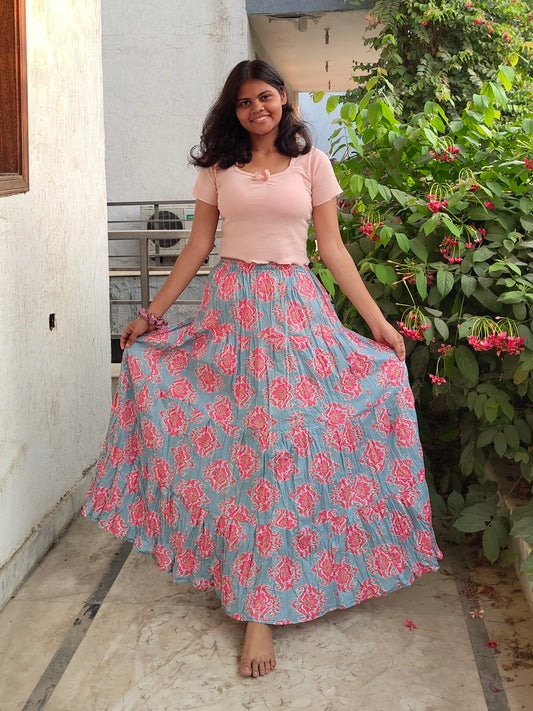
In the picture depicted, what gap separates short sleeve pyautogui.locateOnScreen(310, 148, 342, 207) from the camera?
7.44 feet

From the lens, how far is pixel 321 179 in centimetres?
227

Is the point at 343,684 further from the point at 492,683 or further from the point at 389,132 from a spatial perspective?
the point at 389,132

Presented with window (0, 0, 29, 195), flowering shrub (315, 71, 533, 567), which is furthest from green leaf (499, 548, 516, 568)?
window (0, 0, 29, 195)

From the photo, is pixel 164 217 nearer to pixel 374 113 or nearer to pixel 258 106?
pixel 374 113

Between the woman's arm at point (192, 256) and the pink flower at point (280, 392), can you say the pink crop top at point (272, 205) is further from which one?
the pink flower at point (280, 392)

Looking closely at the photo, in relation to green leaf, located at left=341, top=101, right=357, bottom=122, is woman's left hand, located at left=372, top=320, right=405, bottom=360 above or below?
below

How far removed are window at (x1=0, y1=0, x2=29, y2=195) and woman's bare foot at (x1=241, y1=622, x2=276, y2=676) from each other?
1.39 meters

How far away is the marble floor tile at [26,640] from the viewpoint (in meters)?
1.95

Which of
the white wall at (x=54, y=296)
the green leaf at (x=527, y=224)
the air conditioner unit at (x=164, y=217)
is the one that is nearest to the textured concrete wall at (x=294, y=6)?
the air conditioner unit at (x=164, y=217)

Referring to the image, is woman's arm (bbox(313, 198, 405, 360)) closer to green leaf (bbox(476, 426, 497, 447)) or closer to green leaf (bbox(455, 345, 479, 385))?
green leaf (bbox(455, 345, 479, 385))

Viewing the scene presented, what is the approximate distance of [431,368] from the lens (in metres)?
2.75

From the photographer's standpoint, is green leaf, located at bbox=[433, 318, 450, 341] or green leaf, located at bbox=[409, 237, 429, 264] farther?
green leaf, located at bbox=[409, 237, 429, 264]

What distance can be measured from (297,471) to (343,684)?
1.76 ft

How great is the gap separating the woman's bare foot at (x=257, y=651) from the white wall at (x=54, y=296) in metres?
0.79
